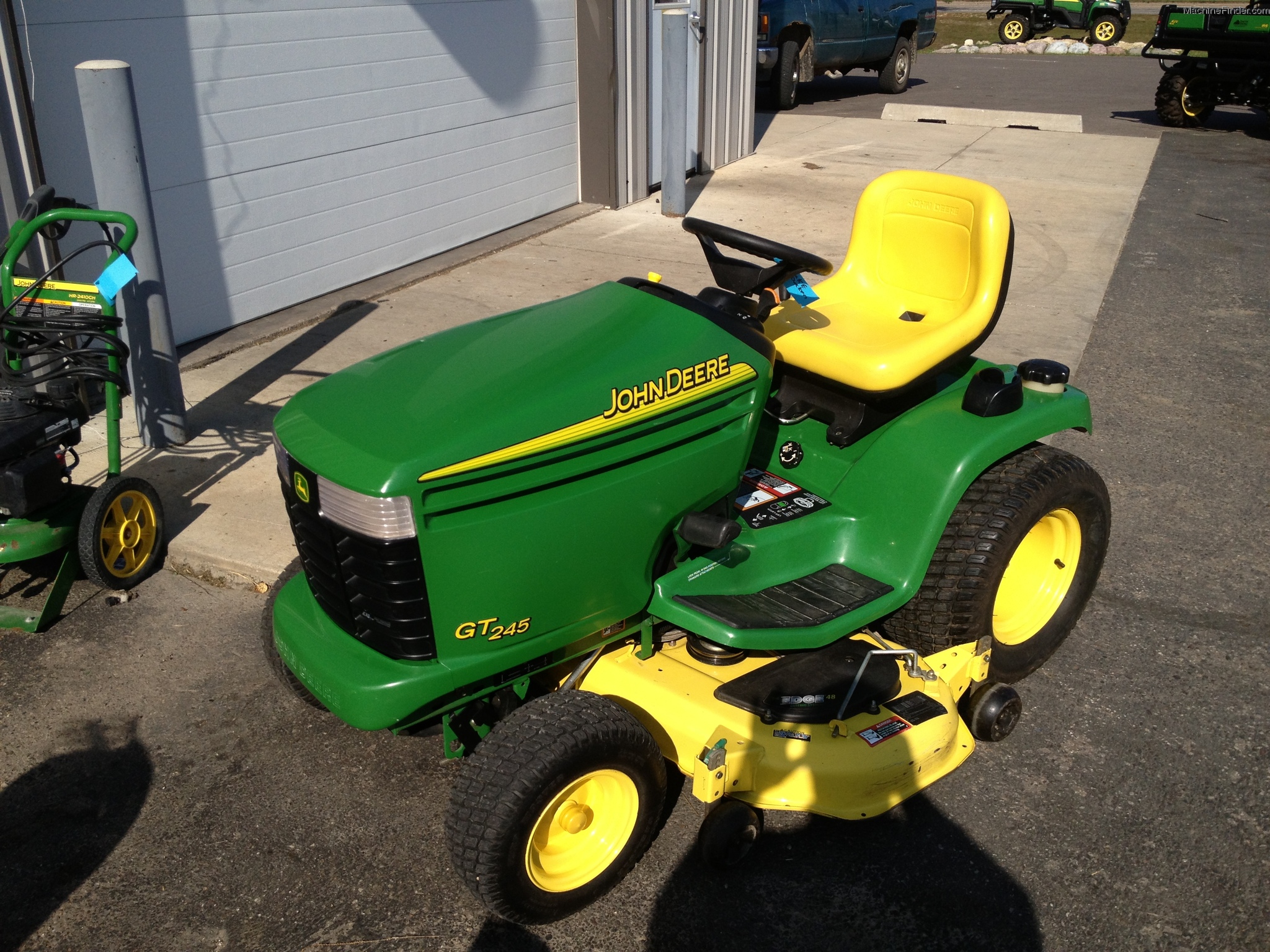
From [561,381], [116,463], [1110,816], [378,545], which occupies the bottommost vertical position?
[1110,816]

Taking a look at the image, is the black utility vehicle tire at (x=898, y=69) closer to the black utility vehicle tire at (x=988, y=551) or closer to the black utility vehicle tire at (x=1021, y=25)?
the black utility vehicle tire at (x=1021, y=25)

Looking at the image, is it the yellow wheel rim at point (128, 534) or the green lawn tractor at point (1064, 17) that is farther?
the green lawn tractor at point (1064, 17)

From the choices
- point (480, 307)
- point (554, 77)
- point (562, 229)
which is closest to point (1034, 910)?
point (480, 307)

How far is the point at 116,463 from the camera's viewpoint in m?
3.92

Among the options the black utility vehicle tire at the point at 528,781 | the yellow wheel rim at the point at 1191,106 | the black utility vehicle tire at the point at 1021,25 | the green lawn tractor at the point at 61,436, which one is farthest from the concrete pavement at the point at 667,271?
the black utility vehicle tire at the point at 1021,25

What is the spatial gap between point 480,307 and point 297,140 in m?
1.47

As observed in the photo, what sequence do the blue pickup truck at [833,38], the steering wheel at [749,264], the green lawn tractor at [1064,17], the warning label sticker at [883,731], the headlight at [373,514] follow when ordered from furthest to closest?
the green lawn tractor at [1064,17]
the blue pickup truck at [833,38]
the steering wheel at [749,264]
the warning label sticker at [883,731]
the headlight at [373,514]

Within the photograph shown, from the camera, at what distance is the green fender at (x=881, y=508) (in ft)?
9.82

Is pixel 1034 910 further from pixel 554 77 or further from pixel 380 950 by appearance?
pixel 554 77

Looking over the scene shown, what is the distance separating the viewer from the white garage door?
18.4 ft

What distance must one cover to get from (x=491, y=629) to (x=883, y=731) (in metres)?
1.06

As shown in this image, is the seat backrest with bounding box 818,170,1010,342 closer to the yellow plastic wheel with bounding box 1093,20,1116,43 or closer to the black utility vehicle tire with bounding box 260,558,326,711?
the black utility vehicle tire with bounding box 260,558,326,711

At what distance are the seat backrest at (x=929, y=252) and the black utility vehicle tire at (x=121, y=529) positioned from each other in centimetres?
256

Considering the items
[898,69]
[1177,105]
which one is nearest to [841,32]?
[898,69]
